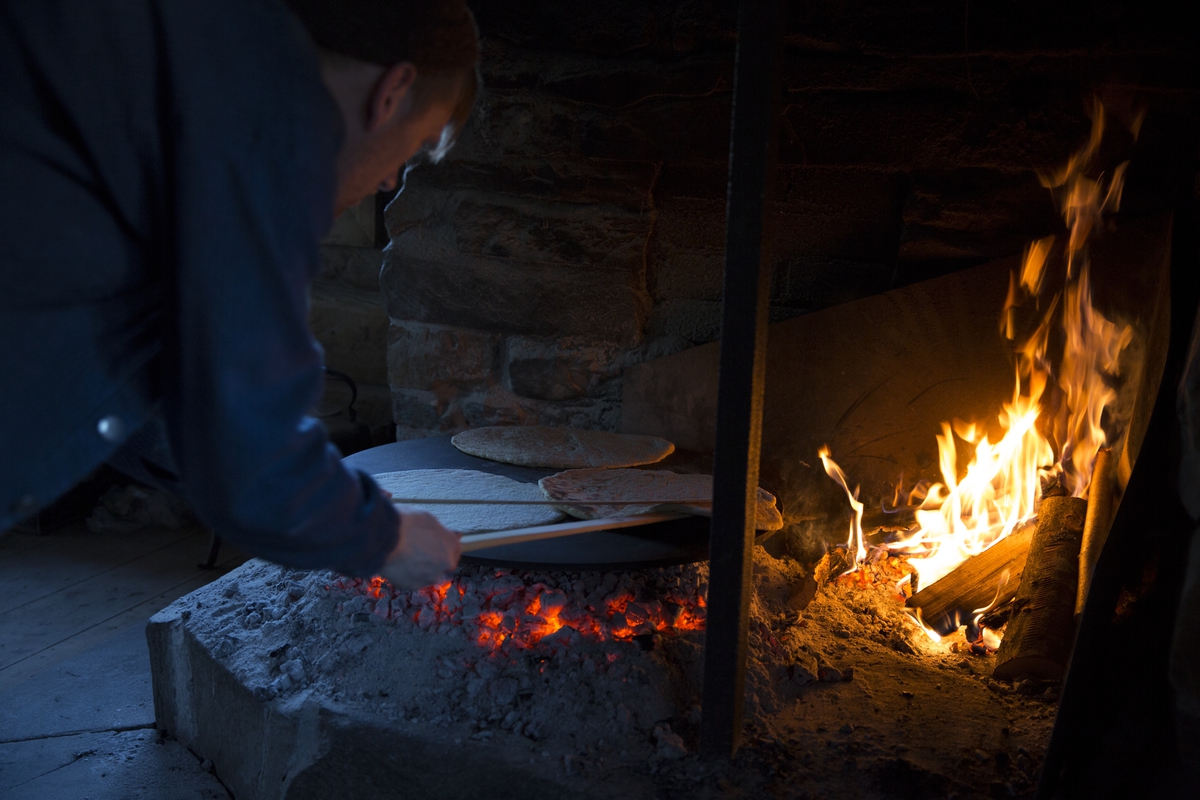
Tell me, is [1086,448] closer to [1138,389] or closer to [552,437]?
[1138,389]

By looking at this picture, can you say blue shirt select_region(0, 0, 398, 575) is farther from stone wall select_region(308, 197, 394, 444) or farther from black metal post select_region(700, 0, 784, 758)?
stone wall select_region(308, 197, 394, 444)

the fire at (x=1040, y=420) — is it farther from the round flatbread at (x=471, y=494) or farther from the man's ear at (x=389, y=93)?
the man's ear at (x=389, y=93)

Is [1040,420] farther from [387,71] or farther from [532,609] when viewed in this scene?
[387,71]

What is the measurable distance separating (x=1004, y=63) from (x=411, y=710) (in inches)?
71.7

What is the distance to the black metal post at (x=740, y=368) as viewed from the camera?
1208 millimetres

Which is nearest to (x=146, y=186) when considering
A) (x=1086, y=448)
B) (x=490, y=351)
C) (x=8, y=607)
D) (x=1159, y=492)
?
(x=1159, y=492)

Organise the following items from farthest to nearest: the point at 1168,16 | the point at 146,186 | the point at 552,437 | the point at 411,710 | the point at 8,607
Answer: the point at 8,607
the point at 552,437
the point at 1168,16
the point at 411,710
the point at 146,186

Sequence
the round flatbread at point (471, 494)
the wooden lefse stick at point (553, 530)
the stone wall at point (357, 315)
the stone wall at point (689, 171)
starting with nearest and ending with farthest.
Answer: the wooden lefse stick at point (553, 530)
the round flatbread at point (471, 494)
the stone wall at point (689, 171)
the stone wall at point (357, 315)

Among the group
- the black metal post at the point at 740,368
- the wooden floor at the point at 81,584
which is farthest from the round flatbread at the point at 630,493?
the wooden floor at the point at 81,584

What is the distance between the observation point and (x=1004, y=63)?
1.98 metres

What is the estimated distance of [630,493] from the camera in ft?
5.99

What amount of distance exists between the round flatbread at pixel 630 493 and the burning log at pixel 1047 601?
1.78ft

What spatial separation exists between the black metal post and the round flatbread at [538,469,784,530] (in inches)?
12.1

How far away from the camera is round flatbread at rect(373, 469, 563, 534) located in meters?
1.69
